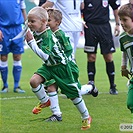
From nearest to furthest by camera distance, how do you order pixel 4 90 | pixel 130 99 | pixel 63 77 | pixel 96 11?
pixel 130 99
pixel 63 77
pixel 96 11
pixel 4 90

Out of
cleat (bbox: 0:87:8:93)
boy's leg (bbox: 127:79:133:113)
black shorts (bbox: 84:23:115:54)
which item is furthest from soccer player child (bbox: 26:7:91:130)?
cleat (bbox: 0:87:8:93)

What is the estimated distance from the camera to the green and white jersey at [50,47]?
737 centimetres

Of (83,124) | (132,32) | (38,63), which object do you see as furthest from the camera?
(38,63)

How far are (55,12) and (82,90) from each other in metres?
1.13

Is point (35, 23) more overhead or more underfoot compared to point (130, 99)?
more overhead

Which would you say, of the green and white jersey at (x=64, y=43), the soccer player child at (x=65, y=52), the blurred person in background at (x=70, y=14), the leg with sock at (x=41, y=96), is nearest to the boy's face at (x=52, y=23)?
the soccer player child at (x=65, y=52)

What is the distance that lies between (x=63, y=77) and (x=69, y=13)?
327 cm

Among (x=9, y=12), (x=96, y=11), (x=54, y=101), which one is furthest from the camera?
(x=9, y=12)

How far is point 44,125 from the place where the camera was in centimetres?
757

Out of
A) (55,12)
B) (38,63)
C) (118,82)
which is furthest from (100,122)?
(38,63)

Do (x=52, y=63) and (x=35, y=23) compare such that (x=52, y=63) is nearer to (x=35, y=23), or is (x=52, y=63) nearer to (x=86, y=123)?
(x=35, y=23)

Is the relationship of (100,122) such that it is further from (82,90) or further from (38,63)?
(38,63)

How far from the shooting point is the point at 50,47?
7367 millimetres

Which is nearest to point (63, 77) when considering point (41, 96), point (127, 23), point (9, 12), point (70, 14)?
point (41, 96)
